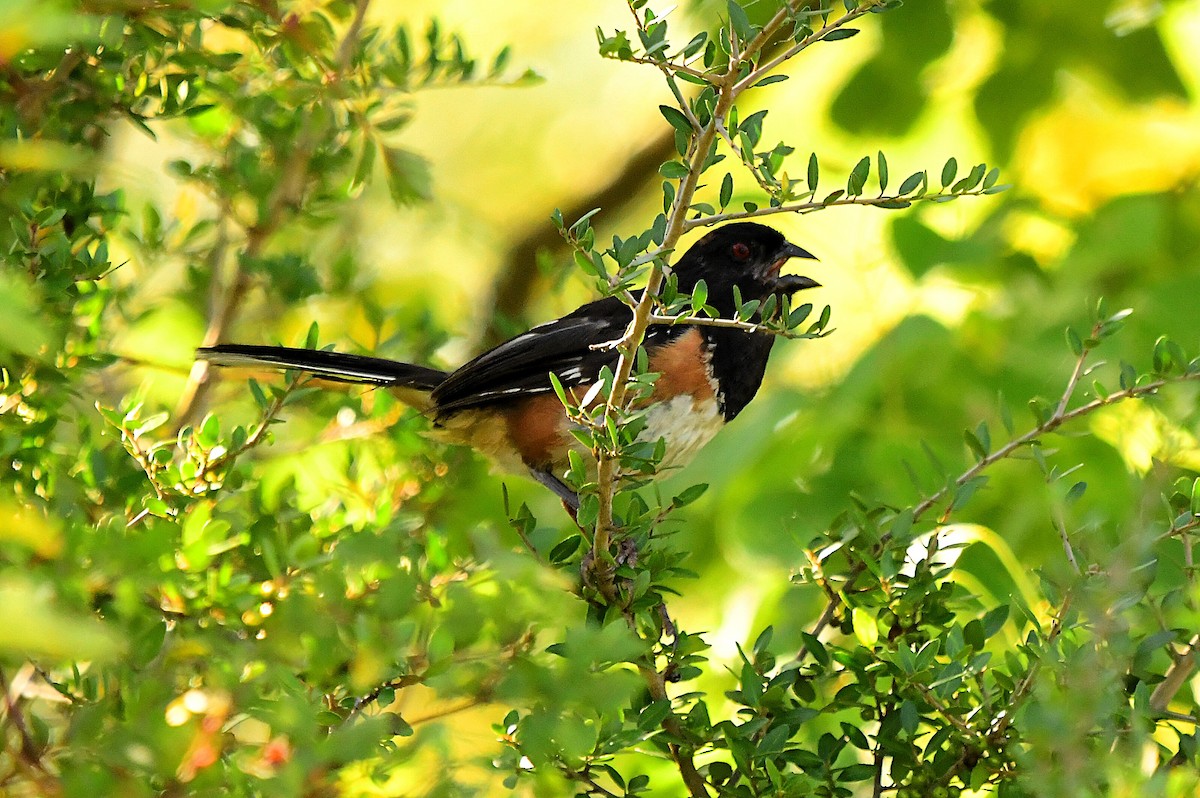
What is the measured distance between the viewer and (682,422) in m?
2.94

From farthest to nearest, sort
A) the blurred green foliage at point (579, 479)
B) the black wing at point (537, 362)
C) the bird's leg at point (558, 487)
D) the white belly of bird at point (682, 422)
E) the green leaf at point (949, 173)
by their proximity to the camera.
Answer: the bird's leg at point (558, 487), the black wing at point (537, 362), the white belly of bird at point (682, 422), the green leaf at point (949, 173), the blurred green foliage at point (579, 479)

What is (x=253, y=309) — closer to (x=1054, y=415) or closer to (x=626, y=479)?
(x=626, y=479)

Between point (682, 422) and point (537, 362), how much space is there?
411 millimetres

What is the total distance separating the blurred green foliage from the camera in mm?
1048

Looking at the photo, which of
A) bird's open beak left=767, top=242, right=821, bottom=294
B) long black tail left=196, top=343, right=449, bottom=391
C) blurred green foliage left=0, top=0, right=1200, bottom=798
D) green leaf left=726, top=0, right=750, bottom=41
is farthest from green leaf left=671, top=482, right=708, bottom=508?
bird's open beak left=767, top=242, right=821, bottom=294

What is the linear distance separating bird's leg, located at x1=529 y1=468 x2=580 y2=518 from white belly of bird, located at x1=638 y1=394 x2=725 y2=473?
30 cm

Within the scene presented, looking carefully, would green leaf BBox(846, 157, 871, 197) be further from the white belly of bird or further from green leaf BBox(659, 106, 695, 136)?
the white belly of bird

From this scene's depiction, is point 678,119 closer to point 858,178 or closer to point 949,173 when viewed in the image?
point 858,178

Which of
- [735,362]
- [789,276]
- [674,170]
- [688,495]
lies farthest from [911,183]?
[789,276]

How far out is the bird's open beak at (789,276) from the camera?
125 inches

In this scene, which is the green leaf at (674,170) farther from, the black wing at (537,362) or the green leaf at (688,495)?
the black wing at (537,362)

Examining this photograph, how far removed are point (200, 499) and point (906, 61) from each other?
2614 mm

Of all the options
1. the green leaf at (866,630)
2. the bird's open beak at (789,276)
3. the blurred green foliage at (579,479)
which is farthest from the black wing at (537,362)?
the green leaf at (866,630)

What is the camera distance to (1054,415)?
1758 millimetres
